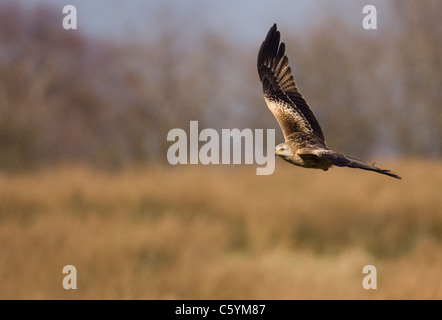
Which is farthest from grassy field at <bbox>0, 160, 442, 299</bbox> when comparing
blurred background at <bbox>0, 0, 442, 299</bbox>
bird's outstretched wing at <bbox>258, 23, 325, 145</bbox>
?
bird's outstretched wing at <bbox>258, 23, 325, 145</bbox>

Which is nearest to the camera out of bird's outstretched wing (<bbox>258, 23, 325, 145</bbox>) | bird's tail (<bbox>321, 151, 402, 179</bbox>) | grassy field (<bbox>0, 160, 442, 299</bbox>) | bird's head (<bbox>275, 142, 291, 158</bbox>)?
bird's tail (<bbox>321, 151, 402, 179</bbox>)

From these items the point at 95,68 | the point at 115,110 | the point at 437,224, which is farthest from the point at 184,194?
the point at 95,68

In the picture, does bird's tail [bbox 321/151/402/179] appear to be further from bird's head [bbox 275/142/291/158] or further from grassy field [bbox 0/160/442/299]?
grassy field [bbox 0/160/442/299]

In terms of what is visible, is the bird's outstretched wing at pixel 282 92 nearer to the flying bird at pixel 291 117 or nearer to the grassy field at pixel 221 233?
the flying bird at pixel 291 117

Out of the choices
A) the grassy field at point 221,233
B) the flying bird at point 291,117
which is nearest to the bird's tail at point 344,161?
the flying bird at point 291,117

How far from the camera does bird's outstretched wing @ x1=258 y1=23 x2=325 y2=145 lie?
1453mm

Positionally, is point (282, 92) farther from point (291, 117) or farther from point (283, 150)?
point (283, 150)

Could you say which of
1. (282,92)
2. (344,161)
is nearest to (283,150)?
(344,161)

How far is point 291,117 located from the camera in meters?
1.51

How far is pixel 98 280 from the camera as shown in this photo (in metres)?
11.5

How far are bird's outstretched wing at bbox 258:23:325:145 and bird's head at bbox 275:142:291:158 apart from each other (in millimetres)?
45

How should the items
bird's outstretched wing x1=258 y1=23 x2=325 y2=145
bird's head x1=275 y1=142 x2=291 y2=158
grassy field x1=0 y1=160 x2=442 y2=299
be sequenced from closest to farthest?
bird's head x1=275 y1=142 x2=291 y2=158 < bird's outstretched wing x1=258 y1=23 x2=325 y2=145 < grassy field x1=0 y1=160 x2=442 y2=299

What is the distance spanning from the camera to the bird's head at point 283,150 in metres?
1.32
